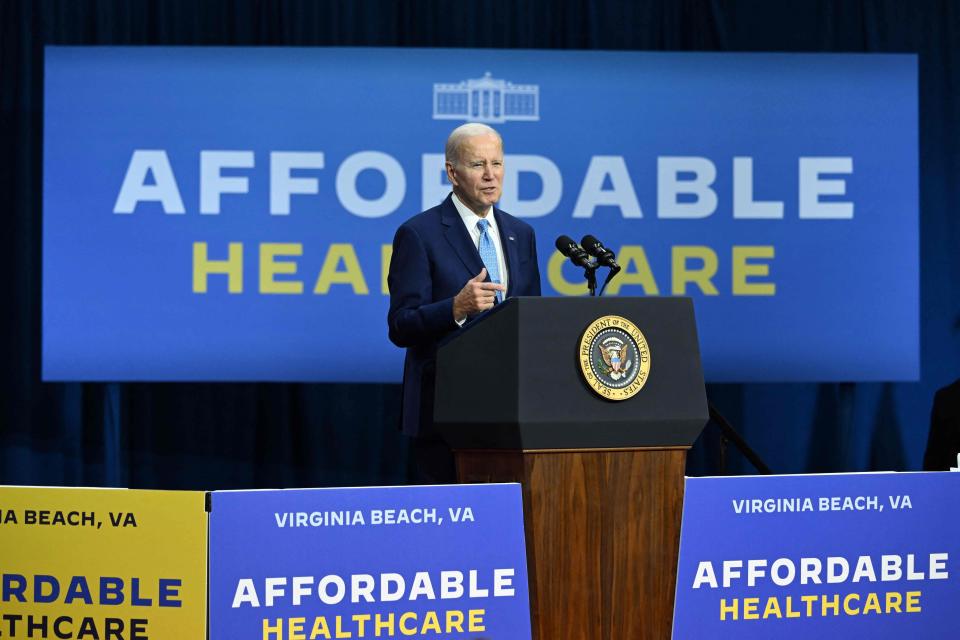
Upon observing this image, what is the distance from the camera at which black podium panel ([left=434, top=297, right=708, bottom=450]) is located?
2.01m

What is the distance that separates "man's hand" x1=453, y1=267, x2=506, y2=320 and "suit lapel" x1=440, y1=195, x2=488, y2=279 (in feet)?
1.15

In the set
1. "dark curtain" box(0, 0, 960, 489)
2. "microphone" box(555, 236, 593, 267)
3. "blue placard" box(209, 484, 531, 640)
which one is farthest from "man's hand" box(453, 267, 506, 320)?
"dark curtain" box(0, 0, 960, 489)

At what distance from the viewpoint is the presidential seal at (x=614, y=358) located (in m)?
2.04

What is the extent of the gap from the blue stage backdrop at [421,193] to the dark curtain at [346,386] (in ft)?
1.72

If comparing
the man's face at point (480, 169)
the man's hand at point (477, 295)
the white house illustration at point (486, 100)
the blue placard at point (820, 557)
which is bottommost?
the blue placard at point (820, 557)

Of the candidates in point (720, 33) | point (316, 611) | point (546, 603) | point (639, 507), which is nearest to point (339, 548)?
point (316, 611)

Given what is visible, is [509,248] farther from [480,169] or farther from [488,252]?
[480,169]

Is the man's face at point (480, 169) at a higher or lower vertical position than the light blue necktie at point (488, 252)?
higher

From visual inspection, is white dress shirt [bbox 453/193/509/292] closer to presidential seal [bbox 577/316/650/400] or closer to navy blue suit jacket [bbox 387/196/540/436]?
navy blue suit jacket [bbox 387/196/540/436]

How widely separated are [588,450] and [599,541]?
147 millimetres

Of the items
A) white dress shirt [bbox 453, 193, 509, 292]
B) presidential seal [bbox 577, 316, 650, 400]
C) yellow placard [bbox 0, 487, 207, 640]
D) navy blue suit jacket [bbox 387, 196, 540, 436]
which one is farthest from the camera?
white dress shirt [bbox 453, 193, 509, 292]

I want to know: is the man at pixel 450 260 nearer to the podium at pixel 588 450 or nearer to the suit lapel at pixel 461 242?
the suit lapel at pixel 461 242

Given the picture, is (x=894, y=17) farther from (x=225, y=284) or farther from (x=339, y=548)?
(x=339, y=548)

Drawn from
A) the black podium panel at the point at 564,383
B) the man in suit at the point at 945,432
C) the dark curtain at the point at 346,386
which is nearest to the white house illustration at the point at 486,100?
the dark curtain at the point at 346,386
